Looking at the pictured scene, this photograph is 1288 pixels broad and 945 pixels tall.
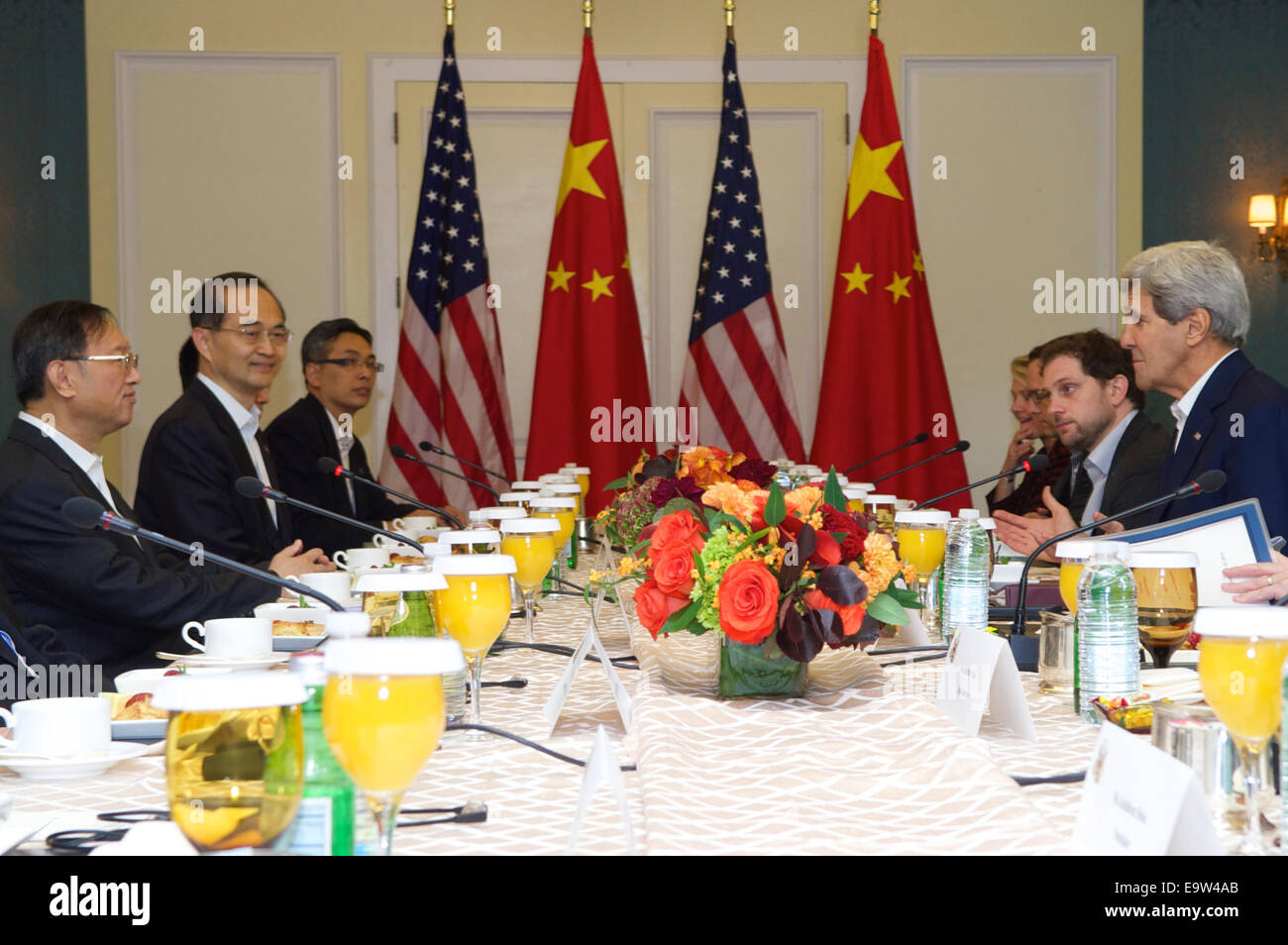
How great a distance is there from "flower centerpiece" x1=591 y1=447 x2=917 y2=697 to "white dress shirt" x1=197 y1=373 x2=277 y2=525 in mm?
2478

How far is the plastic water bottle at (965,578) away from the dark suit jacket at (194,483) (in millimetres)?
1962

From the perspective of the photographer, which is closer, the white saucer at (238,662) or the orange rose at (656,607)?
the orange rose at (656,607)

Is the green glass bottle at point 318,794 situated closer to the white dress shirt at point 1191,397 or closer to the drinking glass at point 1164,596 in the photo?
the drinking glass at point 1164,596

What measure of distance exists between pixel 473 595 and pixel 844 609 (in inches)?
15.3

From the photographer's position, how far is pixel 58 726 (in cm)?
130

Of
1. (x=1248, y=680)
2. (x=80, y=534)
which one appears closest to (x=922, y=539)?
(x=1248, y=680)

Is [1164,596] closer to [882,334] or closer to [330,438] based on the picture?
[330,438]

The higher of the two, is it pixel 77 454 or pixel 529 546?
pixel 77 454

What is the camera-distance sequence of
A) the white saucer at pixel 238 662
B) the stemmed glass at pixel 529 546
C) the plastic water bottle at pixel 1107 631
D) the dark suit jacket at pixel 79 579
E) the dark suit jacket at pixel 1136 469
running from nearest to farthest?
the plastic water bottle at pixel 1107 631 < the white saucer at pixel 238 662 < the stemmed glass at pixel 529 546 < the dark suit jacket at pixel 79 579 < the dark suit jacket at pixel 1136 469

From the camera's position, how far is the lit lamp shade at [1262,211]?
5.58 m

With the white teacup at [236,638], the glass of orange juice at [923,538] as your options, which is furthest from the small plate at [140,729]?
the glass of orange juice at [923,538]
